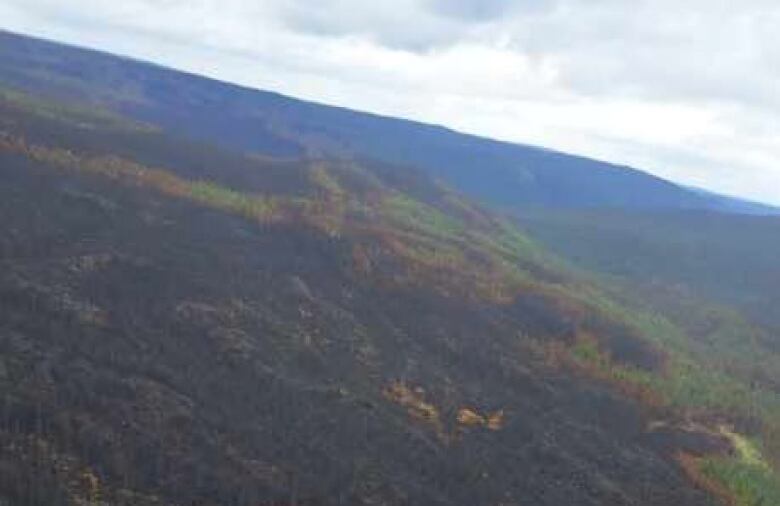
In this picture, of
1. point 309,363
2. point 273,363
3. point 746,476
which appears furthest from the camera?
point 746,476

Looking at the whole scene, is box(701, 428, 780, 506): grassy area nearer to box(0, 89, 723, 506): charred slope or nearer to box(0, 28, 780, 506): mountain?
box(0, 28, 780, 506): mountain

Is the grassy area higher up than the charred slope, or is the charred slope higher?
the charred slope

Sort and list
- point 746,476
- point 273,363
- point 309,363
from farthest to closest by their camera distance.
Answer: point 746,476 → point 309,363 → point 273,363

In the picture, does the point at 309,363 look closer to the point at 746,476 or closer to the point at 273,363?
the point at 273,363

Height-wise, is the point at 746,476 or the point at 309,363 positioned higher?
the point at 309,363

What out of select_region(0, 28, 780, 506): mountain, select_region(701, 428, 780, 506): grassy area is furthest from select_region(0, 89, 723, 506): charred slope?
select_region(701, 428, 780, 506): grassy area

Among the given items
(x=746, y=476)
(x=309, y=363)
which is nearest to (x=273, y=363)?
(x=309, y=363)
